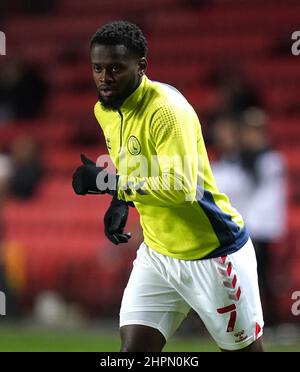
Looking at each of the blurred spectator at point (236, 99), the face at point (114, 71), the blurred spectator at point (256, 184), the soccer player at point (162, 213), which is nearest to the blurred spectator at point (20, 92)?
the blurred spectator at point (236, 99)

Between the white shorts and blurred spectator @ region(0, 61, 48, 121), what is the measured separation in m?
8.05

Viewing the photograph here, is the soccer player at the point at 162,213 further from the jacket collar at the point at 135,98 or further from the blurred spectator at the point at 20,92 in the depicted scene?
the blurred spectator at the point at 20,92

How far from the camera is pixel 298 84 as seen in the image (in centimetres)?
1279

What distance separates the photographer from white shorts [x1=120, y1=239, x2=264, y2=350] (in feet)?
17.3

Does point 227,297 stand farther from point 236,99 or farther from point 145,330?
point 236,99

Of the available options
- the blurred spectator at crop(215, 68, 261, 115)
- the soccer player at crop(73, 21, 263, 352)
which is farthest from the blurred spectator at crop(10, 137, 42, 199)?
the soccer player at crop(73, 21, 263, 352)

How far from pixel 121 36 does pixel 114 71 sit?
166mm

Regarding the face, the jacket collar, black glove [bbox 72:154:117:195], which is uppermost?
the face

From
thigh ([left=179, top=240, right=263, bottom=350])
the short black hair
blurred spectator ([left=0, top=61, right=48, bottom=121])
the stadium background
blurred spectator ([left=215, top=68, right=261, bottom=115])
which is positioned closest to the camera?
the short black hair

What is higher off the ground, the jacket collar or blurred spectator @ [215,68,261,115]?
the jacket collar

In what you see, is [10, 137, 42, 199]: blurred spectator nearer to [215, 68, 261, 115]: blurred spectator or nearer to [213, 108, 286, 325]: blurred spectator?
[215, 68, 261, 115]: blurred spectator

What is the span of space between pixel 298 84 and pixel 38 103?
10.7 ft

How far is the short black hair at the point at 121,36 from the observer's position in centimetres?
500
